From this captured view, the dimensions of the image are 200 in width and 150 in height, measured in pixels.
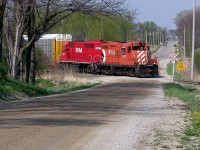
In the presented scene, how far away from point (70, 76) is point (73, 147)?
37953 millimetres

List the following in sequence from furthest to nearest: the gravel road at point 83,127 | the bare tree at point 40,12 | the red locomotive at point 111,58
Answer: the red locomotive at point 111,58 < the bare tree at point 40,12 < the gravel road at point 83,127

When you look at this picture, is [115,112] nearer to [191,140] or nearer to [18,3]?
[191,140]

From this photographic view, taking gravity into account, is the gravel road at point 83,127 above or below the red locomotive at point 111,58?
below

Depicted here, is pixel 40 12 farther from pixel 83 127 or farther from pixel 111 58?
pixel 111 58

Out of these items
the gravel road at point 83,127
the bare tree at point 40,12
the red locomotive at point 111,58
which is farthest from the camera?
the red locomotive at point 111,58

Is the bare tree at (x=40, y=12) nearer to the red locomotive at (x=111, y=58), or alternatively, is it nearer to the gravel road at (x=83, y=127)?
the gravel road at (x=83, y=127)

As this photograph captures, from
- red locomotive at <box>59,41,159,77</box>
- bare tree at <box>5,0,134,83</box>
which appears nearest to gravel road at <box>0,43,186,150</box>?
bare tree at <box>5,0,134,83</box>

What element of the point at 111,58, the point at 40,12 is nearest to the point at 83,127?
the point at 40,12

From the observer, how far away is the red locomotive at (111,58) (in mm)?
57125

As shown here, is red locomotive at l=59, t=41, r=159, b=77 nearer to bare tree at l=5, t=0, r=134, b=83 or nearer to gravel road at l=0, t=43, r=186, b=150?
bare tree at l=5, t=0, r=134, b=83

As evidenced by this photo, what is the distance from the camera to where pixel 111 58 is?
196 feet

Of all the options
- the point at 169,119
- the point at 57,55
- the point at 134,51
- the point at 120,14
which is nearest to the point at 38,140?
the point at 169,119

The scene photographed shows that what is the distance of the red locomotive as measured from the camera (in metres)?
57.1

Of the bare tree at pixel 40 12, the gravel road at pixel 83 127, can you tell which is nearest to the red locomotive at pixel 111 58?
the bare tree at pixel 40 12
